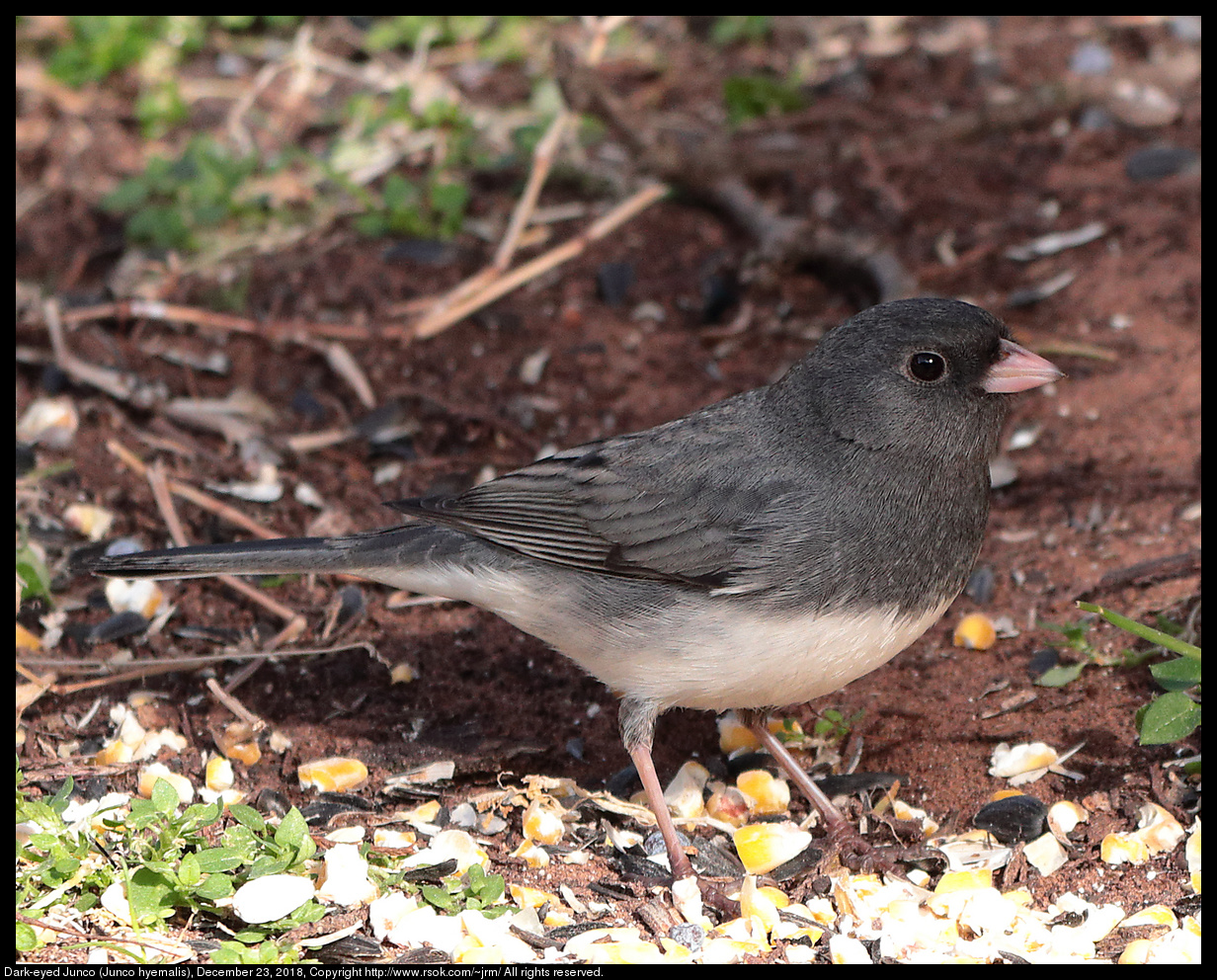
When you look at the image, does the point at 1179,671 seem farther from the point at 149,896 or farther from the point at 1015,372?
the point at 149,896

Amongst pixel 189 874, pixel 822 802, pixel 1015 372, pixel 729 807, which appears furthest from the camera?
pixel 729 807

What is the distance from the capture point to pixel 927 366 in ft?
9.43

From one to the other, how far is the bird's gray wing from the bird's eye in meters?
0.42

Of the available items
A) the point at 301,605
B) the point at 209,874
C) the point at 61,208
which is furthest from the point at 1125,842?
Result: the point at 61,208

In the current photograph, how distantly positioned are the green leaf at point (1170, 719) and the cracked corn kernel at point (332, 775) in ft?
5.84

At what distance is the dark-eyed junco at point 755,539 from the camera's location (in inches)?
110

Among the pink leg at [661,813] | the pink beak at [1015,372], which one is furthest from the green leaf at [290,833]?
the pink beak at [1015,372]

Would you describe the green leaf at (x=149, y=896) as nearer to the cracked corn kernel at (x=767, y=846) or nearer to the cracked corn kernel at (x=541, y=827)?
the cracked corn kernel at (x=541, y=827)

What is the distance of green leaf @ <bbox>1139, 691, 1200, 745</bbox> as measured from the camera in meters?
2.75

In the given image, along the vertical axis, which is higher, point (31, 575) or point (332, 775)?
point (31, 575)

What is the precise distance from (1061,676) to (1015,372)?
0.82m

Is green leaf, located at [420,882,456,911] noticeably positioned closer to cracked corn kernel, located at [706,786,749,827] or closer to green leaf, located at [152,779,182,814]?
green leaf, located at [152,779,182,814]

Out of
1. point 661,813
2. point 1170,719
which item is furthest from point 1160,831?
point 661,813
